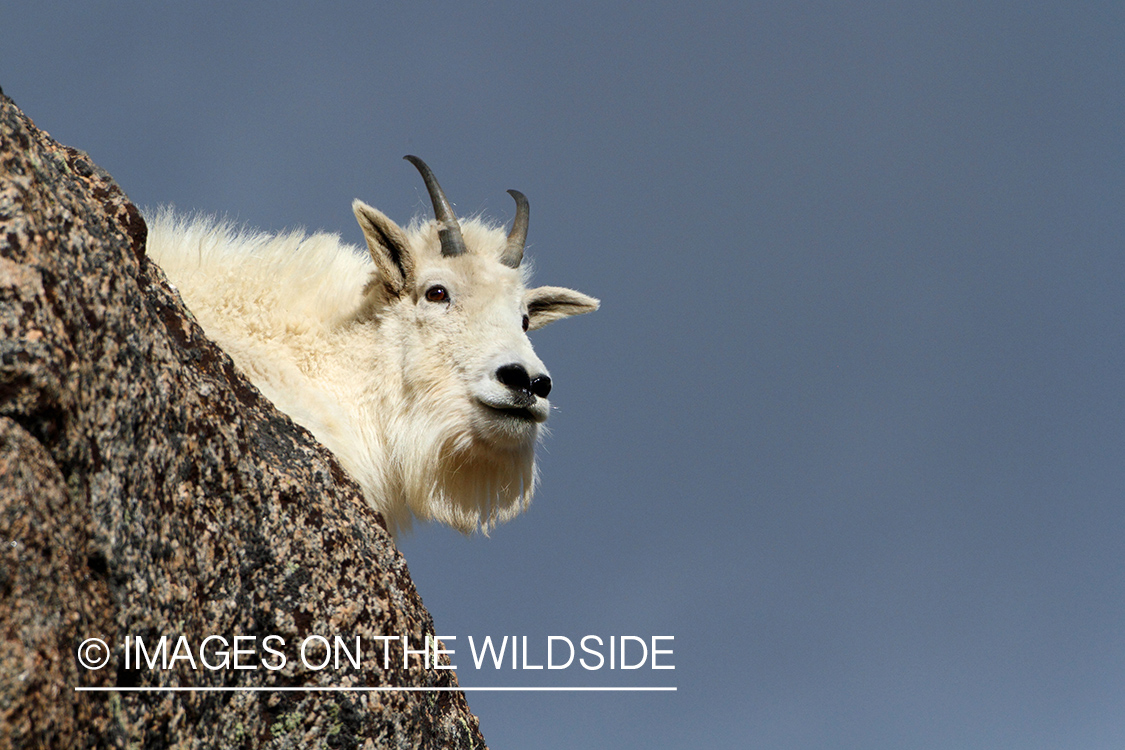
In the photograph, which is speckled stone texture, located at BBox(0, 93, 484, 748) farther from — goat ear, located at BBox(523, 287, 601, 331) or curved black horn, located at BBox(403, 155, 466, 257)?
goat ear, located at BBox(523, 287, 601, 331)

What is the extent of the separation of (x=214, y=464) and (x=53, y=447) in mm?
675

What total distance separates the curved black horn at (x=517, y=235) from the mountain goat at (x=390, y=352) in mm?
521

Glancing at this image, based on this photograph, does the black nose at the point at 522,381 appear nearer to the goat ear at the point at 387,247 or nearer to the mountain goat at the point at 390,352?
the mountain goat at the point at 390,352

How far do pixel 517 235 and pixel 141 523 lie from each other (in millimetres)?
5311

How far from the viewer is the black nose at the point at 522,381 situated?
5.66 m

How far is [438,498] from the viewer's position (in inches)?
229

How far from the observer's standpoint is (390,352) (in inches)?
233

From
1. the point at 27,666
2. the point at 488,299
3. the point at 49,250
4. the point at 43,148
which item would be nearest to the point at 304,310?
the point at 488,299

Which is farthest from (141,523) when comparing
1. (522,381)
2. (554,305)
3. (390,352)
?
(554,305)

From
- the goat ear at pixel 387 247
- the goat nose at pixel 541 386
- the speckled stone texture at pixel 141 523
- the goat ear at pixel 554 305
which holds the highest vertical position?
the goat ear at pixel 554 305

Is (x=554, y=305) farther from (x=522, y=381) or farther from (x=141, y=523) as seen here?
(x=141, y=523)

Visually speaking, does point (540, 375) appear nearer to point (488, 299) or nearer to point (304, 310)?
point (488, 299)

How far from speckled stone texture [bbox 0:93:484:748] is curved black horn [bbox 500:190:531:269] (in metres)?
3.89

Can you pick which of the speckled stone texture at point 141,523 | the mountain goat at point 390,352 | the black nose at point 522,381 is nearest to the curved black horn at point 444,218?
the mountain goat at point 390,352
